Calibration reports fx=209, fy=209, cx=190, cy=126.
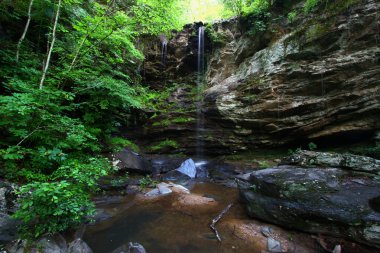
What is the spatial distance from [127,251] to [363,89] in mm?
9580

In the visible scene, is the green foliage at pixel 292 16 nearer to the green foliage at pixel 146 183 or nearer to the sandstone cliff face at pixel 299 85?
the sandstone cliff face at pixel 299 85

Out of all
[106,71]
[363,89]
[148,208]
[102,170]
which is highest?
[106,71]

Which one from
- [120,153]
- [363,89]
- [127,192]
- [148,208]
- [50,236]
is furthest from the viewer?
[120,153]

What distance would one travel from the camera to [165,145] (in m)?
11.7

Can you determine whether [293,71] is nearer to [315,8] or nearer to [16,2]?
[315,8]

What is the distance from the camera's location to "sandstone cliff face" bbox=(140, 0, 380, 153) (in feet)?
26.1

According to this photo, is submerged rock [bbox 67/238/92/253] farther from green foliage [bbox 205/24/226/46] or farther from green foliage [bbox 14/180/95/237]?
green foliage [bbox 205/24/226/46]

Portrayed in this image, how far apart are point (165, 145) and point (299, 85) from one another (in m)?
7.25

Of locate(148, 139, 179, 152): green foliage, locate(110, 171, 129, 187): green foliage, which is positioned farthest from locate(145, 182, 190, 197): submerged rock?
locate(148, 139, 179, 152): green foliage

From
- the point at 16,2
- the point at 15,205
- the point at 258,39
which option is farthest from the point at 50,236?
the point at 258,39

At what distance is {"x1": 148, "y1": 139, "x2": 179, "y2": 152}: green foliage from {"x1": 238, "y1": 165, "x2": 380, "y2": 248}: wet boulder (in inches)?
256

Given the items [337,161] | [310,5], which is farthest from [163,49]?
[337,161]

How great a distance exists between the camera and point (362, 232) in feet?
12.4

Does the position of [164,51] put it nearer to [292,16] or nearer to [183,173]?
[292,16]
